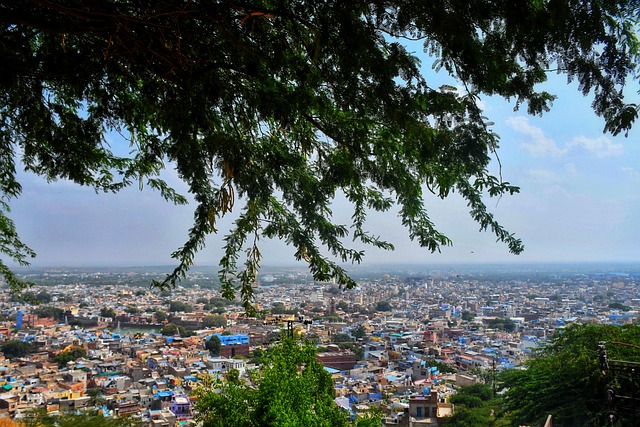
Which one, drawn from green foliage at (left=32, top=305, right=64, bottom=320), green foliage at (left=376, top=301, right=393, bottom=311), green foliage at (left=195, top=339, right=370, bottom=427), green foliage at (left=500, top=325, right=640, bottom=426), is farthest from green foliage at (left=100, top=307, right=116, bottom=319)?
green foliage at (left=500, top=325, right=640, bottom=426)

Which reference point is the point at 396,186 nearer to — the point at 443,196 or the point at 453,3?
the point at 443,196

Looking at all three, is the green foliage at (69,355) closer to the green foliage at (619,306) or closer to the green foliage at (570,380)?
the green foliage at (570,380)

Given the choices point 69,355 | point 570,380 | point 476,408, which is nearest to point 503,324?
point 476,408

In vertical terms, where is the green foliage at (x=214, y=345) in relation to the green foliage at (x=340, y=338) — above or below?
below

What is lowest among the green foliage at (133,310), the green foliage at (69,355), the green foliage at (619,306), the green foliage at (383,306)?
the green foliage at (69,355)

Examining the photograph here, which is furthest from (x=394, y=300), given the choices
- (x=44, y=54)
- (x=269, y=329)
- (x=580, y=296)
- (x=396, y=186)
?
(x=44, y=54)

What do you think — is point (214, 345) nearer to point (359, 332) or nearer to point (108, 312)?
point (359, 332)

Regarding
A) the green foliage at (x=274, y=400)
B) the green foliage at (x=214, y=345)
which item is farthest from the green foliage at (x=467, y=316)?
the green foliage at (x=274, y=400)
